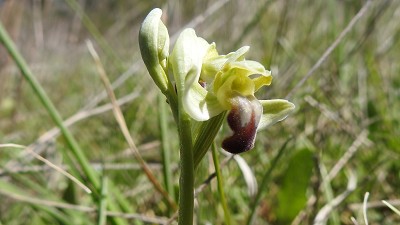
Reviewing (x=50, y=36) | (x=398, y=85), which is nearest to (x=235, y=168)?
(x=398, y=85)

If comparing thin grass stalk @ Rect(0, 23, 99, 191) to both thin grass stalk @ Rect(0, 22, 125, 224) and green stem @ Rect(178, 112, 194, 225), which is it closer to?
thin grass stalk @ Rect(0, 22, 125, 224)

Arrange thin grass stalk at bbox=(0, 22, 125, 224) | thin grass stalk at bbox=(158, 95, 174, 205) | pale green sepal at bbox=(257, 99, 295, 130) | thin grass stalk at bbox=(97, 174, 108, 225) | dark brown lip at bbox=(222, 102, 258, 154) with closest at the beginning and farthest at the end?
dark brown lip at bbox=(222, 102, 258, 154), pale green sepal at bbox=(257, 99, 295, 130), thin grass stalk at bbox=(97, 174, 108, 225), thin grass stalk at bbox=(0, 22, 125, 224), thin grass stalk at bbox=(158, 95, 174, 205)

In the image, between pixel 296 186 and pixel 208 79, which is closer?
pixel 208 79

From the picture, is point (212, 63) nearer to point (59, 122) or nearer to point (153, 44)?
point (153, 44)

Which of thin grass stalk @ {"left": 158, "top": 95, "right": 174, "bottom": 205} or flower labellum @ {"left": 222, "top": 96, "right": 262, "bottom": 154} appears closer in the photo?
flower labellum @ {"left": 222, "top": 96, "right": 262, "bottom": 154}

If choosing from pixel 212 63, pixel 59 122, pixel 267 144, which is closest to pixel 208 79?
pixel 212 63

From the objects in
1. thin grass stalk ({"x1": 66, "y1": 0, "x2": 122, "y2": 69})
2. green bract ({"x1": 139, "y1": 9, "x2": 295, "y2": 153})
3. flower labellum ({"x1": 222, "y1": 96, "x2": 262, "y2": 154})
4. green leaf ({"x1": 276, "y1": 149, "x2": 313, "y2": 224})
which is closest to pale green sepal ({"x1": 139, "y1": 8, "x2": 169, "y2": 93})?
green bract ({"x1": 139, "y1": 9, "x2": 295, "y2": 153})

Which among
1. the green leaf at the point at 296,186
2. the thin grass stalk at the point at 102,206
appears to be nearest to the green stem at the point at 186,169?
the thin grass stalk at the point at 102,206
